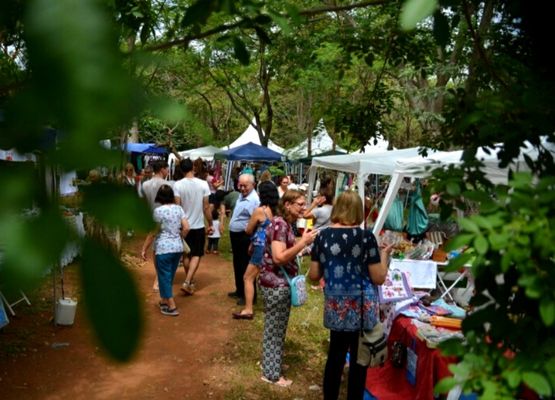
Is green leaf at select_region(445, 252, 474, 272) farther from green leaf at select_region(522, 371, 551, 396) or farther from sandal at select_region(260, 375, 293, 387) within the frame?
sandal at select_region(260, 375, 293, 387)

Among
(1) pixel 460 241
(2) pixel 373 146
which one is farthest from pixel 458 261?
(2) pixel 373 146

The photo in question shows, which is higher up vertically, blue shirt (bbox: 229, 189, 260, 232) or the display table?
blue shirt (bbox: 229, 189, 260, 232)

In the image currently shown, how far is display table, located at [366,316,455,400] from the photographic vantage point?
366 cm

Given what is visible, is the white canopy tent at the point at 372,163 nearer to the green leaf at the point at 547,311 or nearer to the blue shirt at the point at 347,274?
the blue shirt at the point at 347,274

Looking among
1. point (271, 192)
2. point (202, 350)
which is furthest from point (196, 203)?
point (202, 350)

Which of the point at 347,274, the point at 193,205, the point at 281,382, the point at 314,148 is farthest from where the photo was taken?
the point at 314,148

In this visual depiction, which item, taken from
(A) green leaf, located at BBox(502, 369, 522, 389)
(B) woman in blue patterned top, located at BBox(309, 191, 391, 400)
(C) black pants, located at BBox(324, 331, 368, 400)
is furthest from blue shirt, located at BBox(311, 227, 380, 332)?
(A) green leaf, located at BBox(502, 369, 522, 389)

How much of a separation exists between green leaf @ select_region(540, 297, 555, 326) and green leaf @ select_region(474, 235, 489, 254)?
0.15 meters

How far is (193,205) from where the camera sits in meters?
6.39

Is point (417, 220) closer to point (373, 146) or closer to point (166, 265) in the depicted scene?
point (373, 146)

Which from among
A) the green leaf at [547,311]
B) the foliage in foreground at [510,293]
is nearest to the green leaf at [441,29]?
the foliage in foreground at [510,293]

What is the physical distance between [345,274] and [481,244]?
2.48 m

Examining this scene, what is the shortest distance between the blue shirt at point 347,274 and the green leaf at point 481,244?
7.83 ft

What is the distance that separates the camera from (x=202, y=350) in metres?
5.21
